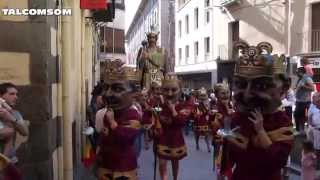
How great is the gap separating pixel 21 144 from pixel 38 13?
1604mm

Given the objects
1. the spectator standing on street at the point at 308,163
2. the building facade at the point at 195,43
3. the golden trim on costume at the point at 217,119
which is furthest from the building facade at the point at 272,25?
the spectator standing on street at the point at 308,163

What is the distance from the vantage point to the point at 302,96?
1285 cm

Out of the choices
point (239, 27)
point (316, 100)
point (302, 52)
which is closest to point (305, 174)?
point (316, 100)

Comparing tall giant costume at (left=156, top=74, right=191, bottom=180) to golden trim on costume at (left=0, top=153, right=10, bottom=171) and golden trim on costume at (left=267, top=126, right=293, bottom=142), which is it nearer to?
golden trim on costume at (left=0, top=153, right=10, bottom=171)

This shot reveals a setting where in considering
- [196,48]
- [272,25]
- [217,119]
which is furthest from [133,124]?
[196,48]

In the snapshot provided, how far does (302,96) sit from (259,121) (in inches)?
331

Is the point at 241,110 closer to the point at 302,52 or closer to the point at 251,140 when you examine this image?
the point at 251,140

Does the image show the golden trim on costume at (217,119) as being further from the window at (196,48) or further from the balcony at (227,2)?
the window at (196,48)

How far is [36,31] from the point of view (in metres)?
7.29

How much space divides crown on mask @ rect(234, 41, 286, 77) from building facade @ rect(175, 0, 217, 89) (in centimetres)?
2561

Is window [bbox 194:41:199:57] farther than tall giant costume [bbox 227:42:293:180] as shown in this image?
Yes

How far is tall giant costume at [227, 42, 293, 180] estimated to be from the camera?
4.80 meters

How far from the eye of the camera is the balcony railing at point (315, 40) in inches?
934

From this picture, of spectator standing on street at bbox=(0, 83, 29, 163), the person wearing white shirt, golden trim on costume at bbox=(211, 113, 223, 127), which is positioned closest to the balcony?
the person wearing white shirt
